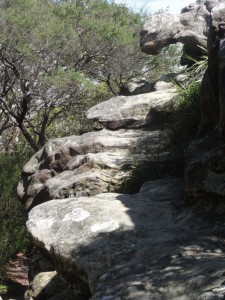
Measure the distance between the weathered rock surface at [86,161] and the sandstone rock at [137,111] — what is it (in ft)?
0.90

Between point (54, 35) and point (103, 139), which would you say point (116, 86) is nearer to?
point (54, 35)

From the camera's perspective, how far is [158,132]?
889 centimetres

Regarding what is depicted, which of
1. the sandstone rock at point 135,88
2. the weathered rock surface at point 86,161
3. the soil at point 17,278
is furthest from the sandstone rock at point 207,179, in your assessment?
the sandstone rock at point 135,88

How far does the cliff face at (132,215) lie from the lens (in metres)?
3.67

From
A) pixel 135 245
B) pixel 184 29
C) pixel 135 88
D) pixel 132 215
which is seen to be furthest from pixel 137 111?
pixel 135 245

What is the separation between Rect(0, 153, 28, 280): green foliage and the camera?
10.7 metres

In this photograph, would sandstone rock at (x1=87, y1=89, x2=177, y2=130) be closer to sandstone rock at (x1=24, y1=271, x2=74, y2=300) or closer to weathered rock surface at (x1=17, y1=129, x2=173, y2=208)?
weathered rock surface at (x1=17, y1=129, x2=173, y2=208)

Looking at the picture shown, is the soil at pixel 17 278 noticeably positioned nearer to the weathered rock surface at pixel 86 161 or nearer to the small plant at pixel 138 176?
the weathered rock surface at pixel 86 161

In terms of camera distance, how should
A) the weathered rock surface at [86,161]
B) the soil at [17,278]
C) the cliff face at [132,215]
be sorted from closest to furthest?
the cliff face at [132,215]
the weathered rock surface at [86,161]
the soil at [17,278]

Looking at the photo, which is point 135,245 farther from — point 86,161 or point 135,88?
point 135,88

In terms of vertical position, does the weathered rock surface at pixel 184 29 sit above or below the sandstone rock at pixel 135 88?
above

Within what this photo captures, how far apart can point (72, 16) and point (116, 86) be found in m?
4.16

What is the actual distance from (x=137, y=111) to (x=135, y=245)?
5.62 m

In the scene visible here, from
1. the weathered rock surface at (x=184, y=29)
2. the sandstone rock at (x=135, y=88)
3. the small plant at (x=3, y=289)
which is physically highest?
the weathered rock surface at (x=184, y=29)
